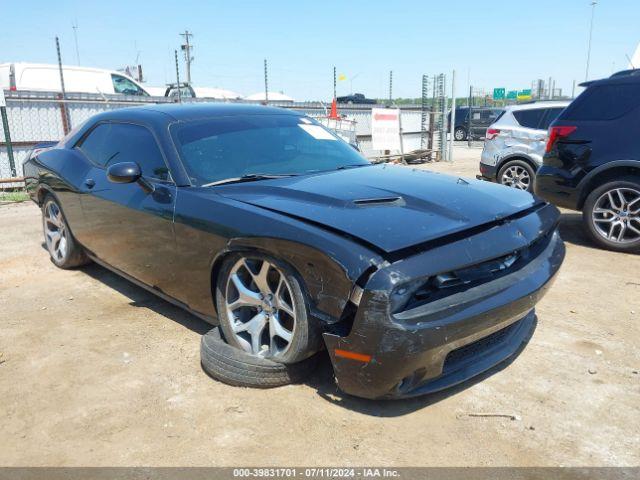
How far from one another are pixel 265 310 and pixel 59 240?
3.25 meters

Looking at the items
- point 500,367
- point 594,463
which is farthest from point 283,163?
point 594,463

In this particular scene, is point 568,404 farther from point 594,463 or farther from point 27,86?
point 27,86

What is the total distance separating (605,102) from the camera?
5586 millimetres

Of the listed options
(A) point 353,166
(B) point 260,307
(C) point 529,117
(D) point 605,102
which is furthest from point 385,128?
(B) point 260,307

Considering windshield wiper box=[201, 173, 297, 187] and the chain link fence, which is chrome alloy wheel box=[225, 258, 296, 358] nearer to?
windshield wiper box=[201, 173, 297, 187]

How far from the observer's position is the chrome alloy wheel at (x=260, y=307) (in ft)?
9.00

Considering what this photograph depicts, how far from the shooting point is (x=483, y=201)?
2955 millimetres

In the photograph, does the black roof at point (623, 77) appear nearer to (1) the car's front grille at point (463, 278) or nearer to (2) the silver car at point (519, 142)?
(2) the silver car at point (519, 142)

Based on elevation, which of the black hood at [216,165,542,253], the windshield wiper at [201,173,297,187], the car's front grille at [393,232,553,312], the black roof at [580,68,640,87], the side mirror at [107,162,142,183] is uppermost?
the black roof at [580,68,640,87]

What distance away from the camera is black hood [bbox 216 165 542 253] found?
2.46 meters

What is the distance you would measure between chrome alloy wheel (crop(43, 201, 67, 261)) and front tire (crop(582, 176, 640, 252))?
5305mm

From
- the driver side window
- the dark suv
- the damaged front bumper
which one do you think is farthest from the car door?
the driver side window

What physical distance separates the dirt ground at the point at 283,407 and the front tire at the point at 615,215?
1.75 meters

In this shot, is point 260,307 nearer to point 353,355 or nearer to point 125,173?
point 353,355
